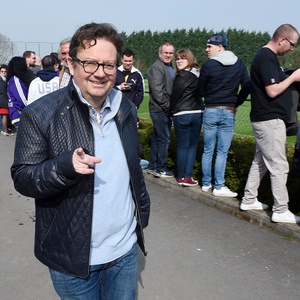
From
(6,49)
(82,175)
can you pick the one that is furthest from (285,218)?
(6,49)

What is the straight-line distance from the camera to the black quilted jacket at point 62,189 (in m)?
1.79

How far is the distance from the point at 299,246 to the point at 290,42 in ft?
6.62

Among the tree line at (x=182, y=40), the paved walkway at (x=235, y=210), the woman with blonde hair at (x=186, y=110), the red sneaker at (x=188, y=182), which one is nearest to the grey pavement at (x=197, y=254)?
the paved walkway at (x=235, y=210)

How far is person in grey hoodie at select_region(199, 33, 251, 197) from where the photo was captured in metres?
5.07

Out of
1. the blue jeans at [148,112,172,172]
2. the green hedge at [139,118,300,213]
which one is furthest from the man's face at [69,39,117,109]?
the blue jeans at [148,112,172,172]

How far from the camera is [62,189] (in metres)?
1.71

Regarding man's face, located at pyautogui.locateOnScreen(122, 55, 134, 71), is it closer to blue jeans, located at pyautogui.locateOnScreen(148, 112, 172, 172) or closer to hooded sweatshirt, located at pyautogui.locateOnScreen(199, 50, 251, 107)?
blue jeans, located at pyautogui.locateOnScreen(148, 112, 172, 172)

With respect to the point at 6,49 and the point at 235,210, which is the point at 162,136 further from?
the point at 6,49

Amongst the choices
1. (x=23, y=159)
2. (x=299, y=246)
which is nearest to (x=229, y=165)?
(x=299, y=246)

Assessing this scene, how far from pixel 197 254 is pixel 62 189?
2538 mm

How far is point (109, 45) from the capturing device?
6.02 ft

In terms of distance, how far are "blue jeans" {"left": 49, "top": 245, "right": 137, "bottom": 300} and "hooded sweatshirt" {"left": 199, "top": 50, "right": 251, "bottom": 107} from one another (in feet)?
10.8

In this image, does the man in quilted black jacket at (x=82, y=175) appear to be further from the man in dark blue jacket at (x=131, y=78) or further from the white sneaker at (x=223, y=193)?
the man in dark blue jacket at (x=131, y=78)

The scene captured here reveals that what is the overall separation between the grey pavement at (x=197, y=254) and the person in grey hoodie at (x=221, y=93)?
1.70 feet
